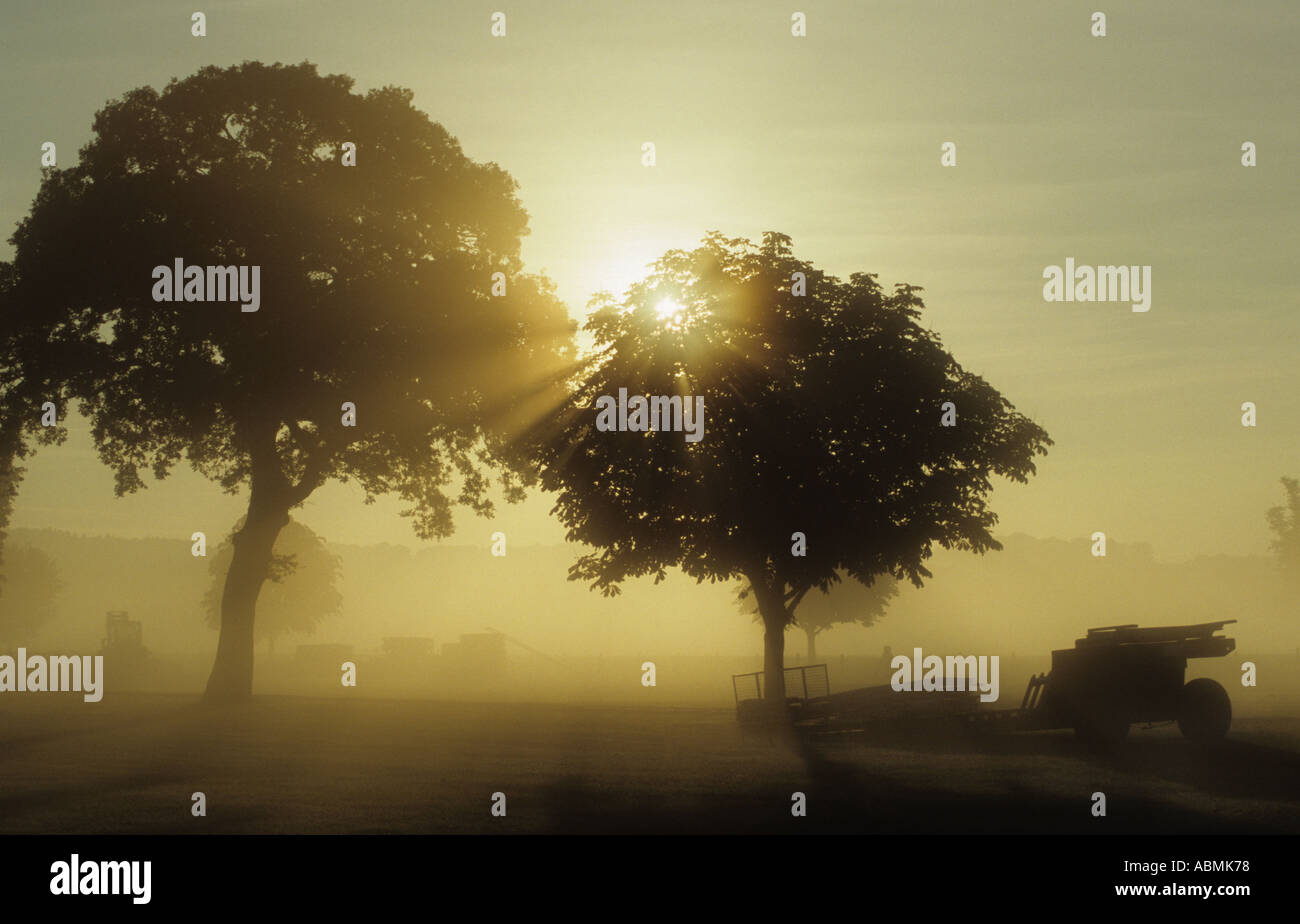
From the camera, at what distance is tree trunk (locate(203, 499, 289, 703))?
137ft

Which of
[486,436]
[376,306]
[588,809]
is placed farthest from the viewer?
[486,436]

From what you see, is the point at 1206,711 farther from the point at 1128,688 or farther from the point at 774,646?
the point at 774,646

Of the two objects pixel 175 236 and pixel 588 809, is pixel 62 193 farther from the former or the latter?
pixel 588 809

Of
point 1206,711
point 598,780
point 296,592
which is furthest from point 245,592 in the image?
point 296,592

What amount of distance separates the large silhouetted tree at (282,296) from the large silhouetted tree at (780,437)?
542cm

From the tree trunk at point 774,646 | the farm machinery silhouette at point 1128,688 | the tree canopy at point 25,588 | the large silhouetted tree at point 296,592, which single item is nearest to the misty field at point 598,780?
the farm machinery silhouette at point 1128,688

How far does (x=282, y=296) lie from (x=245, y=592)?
1105cm

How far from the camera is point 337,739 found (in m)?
30.2

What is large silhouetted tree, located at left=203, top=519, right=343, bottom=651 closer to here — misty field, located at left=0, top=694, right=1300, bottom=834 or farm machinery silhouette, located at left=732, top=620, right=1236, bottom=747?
misty field, located at left=0, top=694, right=1300, bottom=834

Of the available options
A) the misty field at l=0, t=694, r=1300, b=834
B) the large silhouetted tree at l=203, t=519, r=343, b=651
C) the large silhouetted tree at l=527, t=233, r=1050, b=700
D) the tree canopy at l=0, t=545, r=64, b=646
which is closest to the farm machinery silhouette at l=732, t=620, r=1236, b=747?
the misty field at l=0, t=694, r=1300, b=834

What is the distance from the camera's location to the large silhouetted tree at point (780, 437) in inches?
1409

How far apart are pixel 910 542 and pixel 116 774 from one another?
23747 millimetres

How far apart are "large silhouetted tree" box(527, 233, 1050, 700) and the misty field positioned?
6261 mm

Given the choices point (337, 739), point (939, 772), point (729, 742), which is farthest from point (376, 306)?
point (939, 772)
